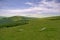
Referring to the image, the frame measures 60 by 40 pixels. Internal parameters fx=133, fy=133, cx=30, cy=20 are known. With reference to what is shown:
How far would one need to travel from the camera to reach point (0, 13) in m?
3.89

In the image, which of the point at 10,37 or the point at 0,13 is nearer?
the point at 10,37

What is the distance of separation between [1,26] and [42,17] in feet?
4.05

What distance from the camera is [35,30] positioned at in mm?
3660

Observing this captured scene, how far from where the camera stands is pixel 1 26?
149 inches

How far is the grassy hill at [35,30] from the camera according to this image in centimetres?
329

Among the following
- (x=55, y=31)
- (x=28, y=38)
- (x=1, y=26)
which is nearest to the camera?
(x=28, y=38)

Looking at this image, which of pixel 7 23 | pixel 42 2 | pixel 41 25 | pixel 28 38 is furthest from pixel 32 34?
pixel 42 2

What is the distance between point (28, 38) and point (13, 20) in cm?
98

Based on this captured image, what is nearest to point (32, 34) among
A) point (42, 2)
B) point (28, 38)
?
point (28, 38)

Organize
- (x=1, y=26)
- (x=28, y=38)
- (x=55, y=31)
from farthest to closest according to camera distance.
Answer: (x=1, y=26), (x=55, y=31), (x=28, y=38)

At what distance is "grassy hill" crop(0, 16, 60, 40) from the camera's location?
3.29m

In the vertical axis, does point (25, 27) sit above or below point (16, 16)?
below

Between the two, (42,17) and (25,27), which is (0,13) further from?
(42,17)

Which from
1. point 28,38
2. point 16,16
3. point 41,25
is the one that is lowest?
point 28,38
